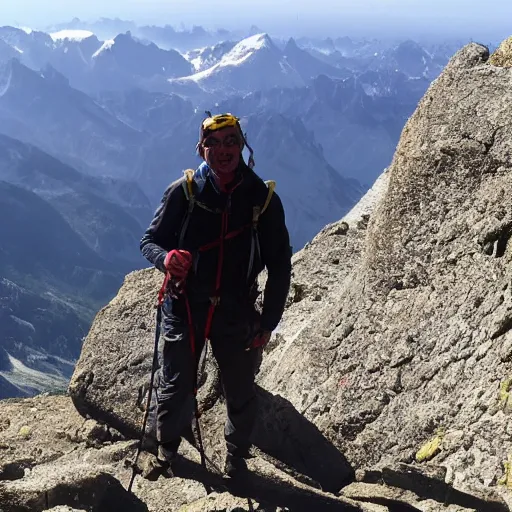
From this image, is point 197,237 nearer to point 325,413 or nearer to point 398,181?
point 325,413

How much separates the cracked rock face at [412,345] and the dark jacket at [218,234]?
10.8 ft

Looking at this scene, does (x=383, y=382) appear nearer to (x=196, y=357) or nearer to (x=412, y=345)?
(x=412, y=345)

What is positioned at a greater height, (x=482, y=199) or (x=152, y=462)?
(x=482, y=199)

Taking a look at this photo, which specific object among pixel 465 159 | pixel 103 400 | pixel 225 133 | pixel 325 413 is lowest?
pixel 103 400

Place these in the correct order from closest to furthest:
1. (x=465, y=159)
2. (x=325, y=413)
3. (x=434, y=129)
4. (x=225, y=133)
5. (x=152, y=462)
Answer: (x=225, y=133) → (x=152, y=462) → (x=325, y=413) → (x=465, y=159) → (x=434, y=129)

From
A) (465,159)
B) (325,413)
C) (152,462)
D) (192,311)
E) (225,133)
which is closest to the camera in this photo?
(225,133)

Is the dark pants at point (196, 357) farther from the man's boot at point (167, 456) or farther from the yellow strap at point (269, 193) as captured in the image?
the yellow strap at point (269, 193)

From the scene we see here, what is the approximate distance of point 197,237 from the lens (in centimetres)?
787

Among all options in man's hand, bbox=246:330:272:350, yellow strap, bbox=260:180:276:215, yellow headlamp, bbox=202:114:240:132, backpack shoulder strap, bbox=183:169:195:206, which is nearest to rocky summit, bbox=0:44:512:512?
man's hand, bbox=246:330:272:350

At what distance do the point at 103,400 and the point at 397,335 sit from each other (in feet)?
19.9

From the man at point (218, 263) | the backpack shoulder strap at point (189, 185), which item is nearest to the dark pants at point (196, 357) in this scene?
the man at point (218, 263)

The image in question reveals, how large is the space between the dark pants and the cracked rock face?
185 centimetres

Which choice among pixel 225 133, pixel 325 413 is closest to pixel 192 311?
pixel 225 133

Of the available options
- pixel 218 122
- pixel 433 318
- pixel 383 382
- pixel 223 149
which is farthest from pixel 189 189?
pixel 433 318
